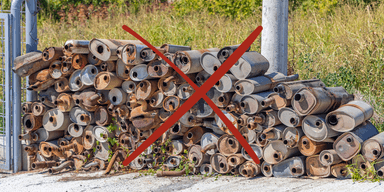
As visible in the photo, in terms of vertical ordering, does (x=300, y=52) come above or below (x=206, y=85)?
above

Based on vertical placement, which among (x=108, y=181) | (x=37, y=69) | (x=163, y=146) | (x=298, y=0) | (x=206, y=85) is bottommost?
(x=108, y=181)

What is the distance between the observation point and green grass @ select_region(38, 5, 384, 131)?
5516 mm

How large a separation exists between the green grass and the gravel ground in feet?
5.43

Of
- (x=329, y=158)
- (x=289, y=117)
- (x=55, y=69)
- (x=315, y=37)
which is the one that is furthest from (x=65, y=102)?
(x=315, y=37)

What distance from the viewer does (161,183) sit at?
151 inches

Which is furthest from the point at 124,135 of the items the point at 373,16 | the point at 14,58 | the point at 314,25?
the point at 373,16

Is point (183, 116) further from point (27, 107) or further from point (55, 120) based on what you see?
point (27, 107)

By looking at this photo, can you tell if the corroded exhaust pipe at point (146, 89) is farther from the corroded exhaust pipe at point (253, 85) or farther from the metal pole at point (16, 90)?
the metal pole at point (16, 90)

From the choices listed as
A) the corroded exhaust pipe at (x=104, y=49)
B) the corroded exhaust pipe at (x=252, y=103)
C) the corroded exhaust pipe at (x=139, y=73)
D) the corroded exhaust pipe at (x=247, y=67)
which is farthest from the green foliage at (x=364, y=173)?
the corroded exhaust pipe at (x=104, y=49)

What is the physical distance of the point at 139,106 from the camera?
165 inches

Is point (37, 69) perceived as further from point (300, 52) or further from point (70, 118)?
point (300, 52)

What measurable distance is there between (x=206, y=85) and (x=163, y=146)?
89 centimetres

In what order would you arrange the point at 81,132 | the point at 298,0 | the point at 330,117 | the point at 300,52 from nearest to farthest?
the point at 330,117
the point at 81,132
the point at 300,52
the point at 298,0

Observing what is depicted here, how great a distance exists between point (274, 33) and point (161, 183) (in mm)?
2149
